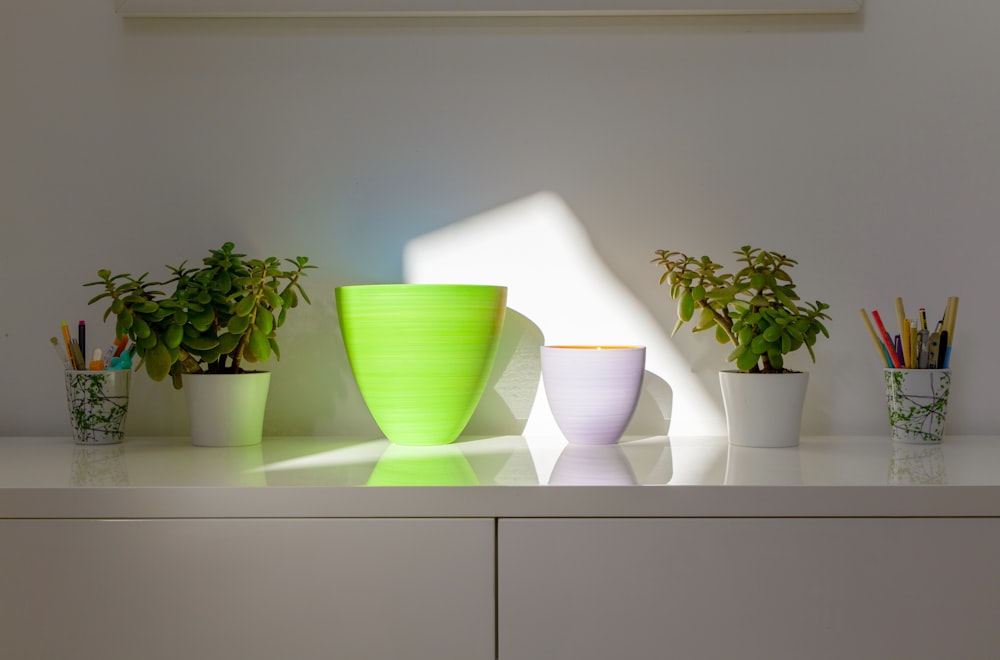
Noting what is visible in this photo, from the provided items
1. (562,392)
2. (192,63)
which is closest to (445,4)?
(192,63)

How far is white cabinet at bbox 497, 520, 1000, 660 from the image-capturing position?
691mm

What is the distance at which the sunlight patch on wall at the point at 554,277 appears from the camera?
106 cm

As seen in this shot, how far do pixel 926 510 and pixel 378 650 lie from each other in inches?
18.5

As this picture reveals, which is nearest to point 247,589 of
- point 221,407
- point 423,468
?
point 423,468

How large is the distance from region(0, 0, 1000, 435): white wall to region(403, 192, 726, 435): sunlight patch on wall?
13 mm

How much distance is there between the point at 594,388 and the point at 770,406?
0.20 meters

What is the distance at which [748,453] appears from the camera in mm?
894

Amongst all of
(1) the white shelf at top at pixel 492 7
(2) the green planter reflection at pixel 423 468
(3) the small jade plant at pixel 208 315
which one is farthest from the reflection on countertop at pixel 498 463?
(1) the white shelf at top at pixel 492 7

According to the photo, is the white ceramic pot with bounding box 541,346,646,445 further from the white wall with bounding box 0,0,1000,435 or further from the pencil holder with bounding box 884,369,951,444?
the pencil holder with bounding box 884,369,951,444

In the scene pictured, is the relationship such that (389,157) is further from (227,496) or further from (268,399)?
(227,496)


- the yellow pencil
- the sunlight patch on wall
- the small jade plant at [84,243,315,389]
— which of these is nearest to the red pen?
the yellow pencil

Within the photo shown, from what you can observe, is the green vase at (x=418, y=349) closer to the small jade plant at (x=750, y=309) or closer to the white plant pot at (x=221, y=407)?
the white plant pot at (x=221, y=407)

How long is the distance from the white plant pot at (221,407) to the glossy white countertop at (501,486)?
0.09m

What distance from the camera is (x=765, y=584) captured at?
2.27 ft
